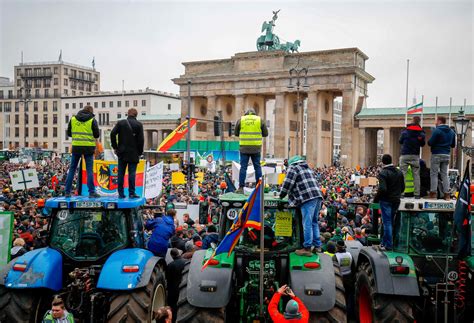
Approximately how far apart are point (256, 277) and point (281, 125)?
56684mm

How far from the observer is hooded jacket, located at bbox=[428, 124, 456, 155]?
971 cm

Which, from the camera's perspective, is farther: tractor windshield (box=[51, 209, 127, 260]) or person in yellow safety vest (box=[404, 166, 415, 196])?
person in yellow safety vest (box=[404, 166, 415, 196])

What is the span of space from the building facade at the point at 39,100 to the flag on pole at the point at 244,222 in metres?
101

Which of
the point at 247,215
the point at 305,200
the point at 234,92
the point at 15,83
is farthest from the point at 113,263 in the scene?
the point at 15,83

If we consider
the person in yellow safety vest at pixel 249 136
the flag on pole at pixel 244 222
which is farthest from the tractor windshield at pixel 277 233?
the person in yellow safety vest at pixel 249 136

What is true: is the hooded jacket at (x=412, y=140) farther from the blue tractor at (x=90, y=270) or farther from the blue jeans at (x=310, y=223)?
the blue tractor at (x=90, y=270)

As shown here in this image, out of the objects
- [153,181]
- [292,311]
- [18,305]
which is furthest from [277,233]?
[153,181]

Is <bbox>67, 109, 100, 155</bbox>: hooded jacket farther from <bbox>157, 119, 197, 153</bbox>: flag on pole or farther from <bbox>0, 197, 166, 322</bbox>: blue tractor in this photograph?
<bbox>157, 119, 197, 153</bbox>: flag on pole

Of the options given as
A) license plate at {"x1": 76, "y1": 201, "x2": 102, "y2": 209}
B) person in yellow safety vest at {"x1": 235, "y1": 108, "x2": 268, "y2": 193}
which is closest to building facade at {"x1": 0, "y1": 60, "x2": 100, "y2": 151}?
person in yellow safety vest at {"x1": 235, "y1": 108, "x2": 268, "y2": 193}

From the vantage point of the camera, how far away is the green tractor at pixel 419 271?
6.38m

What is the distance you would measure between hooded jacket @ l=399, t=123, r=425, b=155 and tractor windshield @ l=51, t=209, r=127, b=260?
5.46 m

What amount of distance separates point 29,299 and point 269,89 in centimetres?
5806

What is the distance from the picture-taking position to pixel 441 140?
9.72 m

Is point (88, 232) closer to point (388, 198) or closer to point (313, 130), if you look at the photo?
Result: point (388, 198)
